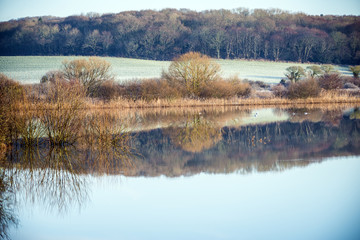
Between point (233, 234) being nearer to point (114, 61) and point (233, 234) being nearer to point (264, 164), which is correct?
point (264, 164)

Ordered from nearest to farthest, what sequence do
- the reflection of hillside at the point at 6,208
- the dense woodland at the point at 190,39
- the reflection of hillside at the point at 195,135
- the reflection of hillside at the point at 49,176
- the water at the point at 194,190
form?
1. the water at the point at 194,190
2. the reflection of hillside at the point at 6,208
3. the reflection of hillside at the point at 49,176
4. the reflection of hillside at the point at 195,135
5. the dense woodland at the point at 190,39

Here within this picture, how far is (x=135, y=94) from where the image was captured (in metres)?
32.8

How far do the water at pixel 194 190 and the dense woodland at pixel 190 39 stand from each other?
46.9 meters

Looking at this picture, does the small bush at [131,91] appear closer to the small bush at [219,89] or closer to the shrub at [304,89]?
the small bush at [219,89]

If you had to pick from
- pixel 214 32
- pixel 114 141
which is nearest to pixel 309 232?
pixel 114 141

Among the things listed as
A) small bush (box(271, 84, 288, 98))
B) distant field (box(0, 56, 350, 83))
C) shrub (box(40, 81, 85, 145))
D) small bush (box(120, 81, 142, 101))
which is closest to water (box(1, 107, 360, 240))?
shrub (box(40, 81, 85, 145))

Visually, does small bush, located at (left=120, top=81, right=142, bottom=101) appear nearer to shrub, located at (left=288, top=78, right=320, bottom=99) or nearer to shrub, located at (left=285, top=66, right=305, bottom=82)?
shrub, located at (left=288, top=78, right=320, bottom=99)

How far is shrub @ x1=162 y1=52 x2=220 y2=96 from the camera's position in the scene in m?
33.2

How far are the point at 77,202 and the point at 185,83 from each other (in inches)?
1022

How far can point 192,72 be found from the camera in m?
33.2

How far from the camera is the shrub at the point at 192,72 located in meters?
33.2

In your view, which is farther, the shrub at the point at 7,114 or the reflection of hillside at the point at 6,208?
the shrub at the point at 7,114

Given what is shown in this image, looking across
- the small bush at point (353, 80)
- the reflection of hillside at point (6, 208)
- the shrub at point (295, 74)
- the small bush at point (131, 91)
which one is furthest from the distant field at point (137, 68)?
the reflection of hillside at point (6, 208)

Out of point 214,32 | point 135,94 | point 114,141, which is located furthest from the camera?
point 214,32
